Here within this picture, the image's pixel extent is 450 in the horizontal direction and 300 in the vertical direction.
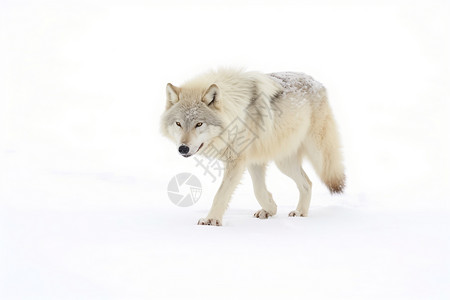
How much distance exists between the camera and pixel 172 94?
216 inches

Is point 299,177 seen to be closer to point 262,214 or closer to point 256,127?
point 262,214

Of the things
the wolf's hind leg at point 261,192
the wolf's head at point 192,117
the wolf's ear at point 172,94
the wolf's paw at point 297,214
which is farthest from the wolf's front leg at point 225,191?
the wolf's paw at point 297,214

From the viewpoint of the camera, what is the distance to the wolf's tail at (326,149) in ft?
21.3

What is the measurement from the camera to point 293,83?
21.0 feet

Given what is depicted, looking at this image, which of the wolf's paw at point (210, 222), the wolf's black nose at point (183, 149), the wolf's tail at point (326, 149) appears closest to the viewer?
the wolf's black nose at point (183, 149)

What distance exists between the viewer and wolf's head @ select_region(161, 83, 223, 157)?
5.17 meters

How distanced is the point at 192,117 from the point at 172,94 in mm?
457

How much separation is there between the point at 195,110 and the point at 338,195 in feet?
8.80

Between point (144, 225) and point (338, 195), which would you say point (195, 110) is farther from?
point (338, 195)

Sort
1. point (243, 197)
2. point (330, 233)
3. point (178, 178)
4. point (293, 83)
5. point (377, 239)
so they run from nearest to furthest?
point (377, 239)
point (330, 233)
point (293, 83)
point (178, 178)
point (243, 197)

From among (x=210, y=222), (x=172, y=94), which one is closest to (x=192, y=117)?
(x=172, y=94)

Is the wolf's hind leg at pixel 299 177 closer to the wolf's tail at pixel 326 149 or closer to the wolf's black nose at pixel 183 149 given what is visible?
the wolf's tail at pixel 326 149

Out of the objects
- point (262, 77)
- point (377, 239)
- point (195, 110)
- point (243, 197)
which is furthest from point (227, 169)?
point (243, 197)

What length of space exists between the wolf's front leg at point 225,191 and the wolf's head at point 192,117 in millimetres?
462
